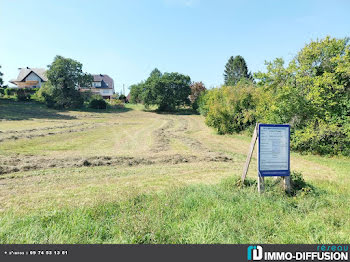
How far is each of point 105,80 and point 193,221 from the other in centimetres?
8012


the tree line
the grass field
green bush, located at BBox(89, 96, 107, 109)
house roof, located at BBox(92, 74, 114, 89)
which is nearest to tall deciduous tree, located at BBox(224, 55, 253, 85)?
green bush, located at BBox(89, 96, 107, 109)

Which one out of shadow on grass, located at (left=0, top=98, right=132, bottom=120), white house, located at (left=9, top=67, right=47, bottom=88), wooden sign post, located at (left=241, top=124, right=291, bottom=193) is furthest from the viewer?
white house, located at (left=9, top=67, right=47, bottom=88)

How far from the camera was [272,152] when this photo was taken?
5062mm

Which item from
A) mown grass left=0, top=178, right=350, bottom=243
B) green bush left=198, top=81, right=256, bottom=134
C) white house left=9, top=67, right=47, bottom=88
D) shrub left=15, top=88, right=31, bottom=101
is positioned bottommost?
mown grass left=0, top=178, right=350, bottom=243

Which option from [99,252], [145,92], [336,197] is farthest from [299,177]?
[145,92]

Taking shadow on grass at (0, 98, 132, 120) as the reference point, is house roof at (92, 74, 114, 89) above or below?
above

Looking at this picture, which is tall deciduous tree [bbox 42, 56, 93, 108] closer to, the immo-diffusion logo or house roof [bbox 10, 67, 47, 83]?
house roof [bbox 10, 67, 47, 83]

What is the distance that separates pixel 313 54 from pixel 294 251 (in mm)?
11697

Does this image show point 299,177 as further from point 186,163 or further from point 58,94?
point 58,94

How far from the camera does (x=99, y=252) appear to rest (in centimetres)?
286

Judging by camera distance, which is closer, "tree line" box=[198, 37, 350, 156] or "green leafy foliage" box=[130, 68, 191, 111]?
"tree line" box=[198, 37, 350, 156]

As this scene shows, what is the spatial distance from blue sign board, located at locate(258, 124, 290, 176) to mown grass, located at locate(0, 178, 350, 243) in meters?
0.62

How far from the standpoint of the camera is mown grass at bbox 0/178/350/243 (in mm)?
3184

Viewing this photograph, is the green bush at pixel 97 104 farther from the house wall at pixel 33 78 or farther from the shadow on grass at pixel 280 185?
the shadow on grass at pixel 280 185
